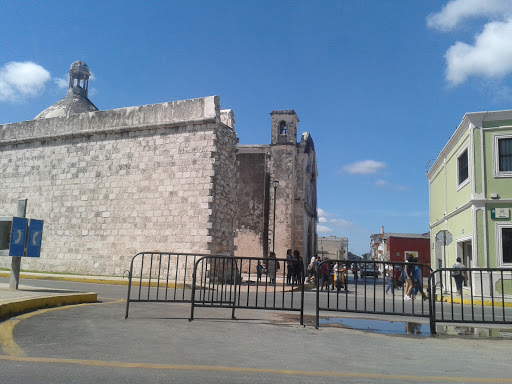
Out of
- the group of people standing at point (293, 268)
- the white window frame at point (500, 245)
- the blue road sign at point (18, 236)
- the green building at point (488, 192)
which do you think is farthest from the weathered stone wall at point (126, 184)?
the white window frame at point (500, 245)

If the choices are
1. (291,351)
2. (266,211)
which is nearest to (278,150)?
(266,211)

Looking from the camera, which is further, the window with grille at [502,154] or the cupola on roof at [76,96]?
the cupola on roof at [76,96]

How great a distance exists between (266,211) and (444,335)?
22.5m

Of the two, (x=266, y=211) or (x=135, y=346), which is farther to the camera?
(x=266, y=211)

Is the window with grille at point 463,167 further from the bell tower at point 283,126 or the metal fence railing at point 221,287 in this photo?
the bell tower at point 283,126

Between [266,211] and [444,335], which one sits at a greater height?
[266,211]

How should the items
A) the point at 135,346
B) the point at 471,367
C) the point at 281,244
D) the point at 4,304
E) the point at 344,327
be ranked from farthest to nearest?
the point at 281,244
the point at 344,327
the point at 4,304
the point at 135,346
the point at 471,367

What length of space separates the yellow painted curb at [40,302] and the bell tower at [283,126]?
22.2 meters

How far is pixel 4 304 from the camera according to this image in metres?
6.06

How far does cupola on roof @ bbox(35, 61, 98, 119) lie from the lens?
3266 cm

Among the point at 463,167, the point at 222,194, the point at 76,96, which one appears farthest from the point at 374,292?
the point at 76,96

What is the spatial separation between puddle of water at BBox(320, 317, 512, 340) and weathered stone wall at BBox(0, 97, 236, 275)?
7.79 meters

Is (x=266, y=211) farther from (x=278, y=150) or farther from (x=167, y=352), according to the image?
(x=167, y=352)

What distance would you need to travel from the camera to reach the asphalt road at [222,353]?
3.62m
